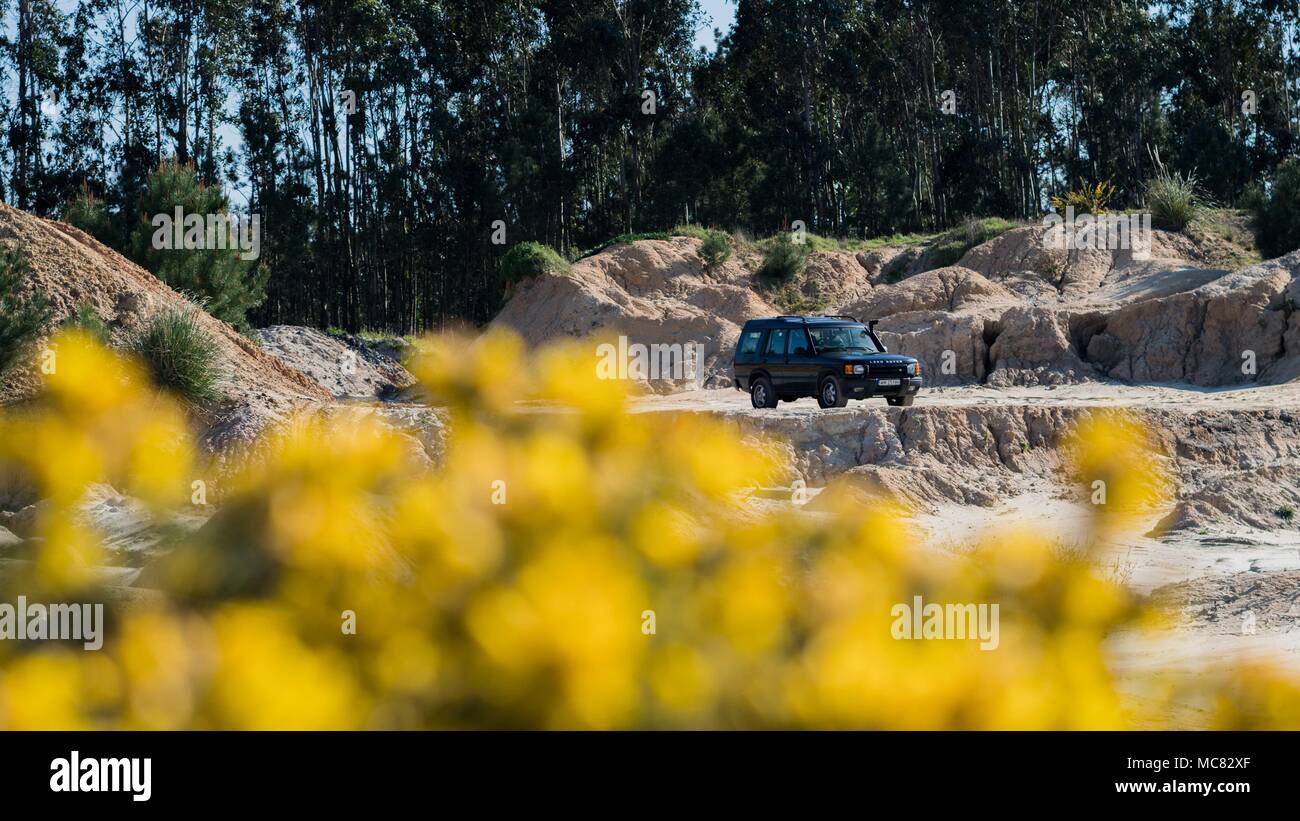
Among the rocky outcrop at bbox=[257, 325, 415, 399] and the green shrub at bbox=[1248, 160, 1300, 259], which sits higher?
the green shrub at bbox=[1248, 160, 1300, 259]

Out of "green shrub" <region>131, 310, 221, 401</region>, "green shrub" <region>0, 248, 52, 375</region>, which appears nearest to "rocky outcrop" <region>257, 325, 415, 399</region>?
"green shrub" <region>131, 310, 221, 401</region>

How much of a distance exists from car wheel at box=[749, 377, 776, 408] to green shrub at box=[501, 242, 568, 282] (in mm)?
12677

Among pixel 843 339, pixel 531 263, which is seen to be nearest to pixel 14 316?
pixel 843 339

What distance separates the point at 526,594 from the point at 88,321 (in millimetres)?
12063

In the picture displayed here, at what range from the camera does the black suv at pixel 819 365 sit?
17.7 metres

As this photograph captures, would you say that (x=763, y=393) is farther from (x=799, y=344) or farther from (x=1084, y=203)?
(x=1084, y=203)

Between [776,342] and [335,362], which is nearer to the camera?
[776,342]

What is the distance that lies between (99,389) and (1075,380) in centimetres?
2199

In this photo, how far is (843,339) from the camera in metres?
18.8

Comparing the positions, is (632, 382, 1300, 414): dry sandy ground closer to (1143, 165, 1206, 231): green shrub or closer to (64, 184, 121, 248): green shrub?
(1143, 165, 1206, 231): green shrub

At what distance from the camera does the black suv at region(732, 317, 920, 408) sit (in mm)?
17703

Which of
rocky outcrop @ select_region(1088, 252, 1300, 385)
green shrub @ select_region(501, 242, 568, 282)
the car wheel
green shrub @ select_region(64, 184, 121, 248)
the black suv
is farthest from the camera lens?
green shrub @ select_region(501, 242, 568, 282)

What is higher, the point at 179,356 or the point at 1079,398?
the point at 179,356
